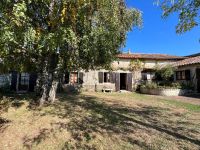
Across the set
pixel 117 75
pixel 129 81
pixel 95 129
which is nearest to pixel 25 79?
pixel 117 75

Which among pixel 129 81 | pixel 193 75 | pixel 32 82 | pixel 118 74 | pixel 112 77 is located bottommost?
pixel 32 82

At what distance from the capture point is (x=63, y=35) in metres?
9.95

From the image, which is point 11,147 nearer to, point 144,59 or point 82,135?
point 82,135

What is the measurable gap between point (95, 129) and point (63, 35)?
4196 mm

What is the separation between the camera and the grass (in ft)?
24.4

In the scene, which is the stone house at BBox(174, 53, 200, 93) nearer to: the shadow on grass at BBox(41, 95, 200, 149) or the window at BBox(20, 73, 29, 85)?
the shadow on grass at BBox(41, 95, 200, 149)

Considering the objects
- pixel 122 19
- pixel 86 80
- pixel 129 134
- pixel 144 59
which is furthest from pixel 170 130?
pixel 144 59

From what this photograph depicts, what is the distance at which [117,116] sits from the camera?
10.7 meters

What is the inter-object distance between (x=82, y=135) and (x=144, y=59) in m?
20.2

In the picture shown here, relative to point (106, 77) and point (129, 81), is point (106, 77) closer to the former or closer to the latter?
point (106, 77)

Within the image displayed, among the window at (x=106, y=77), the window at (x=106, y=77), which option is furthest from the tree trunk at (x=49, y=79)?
the window at (x=106, y=77)

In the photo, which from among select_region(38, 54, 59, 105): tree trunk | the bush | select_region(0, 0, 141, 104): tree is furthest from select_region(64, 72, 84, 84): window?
select_region(38, 54, 59, 105): tree trunk

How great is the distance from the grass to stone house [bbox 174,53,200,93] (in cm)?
1106

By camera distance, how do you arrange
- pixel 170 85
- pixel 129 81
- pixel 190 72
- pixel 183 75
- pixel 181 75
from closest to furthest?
1. pixel 190 72
2. pixel 170 85
3. pixel 183 75
4. pixel 181 75
5. pixel 129 81
